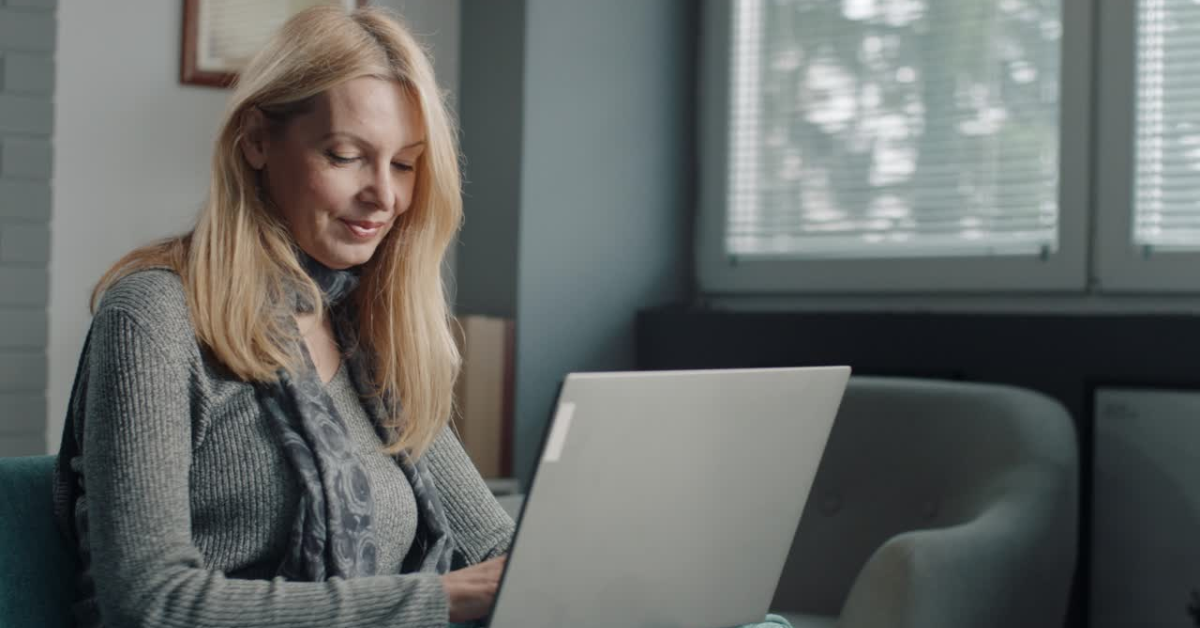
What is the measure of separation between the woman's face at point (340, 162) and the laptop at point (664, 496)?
0.44 m

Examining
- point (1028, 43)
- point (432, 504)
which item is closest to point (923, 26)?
point (1028, 43)

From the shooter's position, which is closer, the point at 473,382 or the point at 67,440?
the point at 67,440

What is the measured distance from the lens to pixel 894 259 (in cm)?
306

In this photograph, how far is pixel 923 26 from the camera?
3045mm

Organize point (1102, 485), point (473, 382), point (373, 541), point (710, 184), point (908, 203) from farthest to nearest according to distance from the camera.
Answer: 1. point (710, 184)
2. point (908, 203)
3. point (473, 382)
4. point (1102, 485)
5. point (373, 541)

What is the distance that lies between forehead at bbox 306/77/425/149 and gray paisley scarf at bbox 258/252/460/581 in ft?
0.47

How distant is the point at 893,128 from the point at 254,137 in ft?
6.94

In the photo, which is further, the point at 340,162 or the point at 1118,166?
the point at 1118,166

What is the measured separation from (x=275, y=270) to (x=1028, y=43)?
215 centimetres

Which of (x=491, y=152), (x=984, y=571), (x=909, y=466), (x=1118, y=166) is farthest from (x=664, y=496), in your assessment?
(x=491, y=152)

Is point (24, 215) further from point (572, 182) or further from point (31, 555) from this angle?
point (31, 555)

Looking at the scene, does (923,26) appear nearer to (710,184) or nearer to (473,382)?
(710,184)

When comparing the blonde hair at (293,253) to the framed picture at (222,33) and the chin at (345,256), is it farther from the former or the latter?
the framed picture at (222,33)

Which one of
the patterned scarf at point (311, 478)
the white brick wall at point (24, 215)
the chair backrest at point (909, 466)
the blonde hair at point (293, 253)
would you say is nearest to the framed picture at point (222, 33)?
the white brick wall at point (24, 215)
